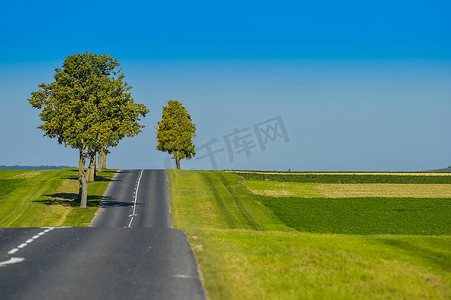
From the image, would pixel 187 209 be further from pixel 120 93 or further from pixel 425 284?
pixel 425 284

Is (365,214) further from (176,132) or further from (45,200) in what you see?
(176,132)

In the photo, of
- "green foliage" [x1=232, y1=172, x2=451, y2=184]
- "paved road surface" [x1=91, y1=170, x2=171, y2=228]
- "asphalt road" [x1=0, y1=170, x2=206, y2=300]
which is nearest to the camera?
"asphalt road" [x1=0, y1=170, x2=206, y2=300]

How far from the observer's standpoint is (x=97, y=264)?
1655 cm

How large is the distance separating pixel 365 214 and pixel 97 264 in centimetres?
5204

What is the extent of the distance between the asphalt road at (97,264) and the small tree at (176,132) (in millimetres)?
Answer: 96924

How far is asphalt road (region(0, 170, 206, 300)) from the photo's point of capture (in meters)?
13.4

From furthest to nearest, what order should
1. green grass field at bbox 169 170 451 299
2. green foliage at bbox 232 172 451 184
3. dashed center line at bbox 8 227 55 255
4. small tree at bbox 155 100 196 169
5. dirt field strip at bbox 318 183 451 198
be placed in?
small tree at bbox 155 100 196 169
green foliage at bbox 232 172 451 184
dirt field strip at bbox 318 183 451 198
dashed center line at bbox 8 227 55 255
green grass field at bbox 169 170 451 299

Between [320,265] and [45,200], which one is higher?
[45,200]

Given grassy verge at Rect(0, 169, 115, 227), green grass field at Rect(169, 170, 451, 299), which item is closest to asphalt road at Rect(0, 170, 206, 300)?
green grass field at Rect(169, 170, 451, 299)

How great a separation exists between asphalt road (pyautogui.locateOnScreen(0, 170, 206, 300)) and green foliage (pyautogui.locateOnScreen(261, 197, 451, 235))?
32769 mm

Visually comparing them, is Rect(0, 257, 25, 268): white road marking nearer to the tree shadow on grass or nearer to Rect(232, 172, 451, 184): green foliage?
the tree shadow on grass

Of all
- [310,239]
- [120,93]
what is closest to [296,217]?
[120,93]

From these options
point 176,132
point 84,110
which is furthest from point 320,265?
point 176,132

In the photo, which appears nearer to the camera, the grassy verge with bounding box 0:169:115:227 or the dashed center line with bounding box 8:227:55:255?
the dashed center line with bounding box 8:227:55:255
